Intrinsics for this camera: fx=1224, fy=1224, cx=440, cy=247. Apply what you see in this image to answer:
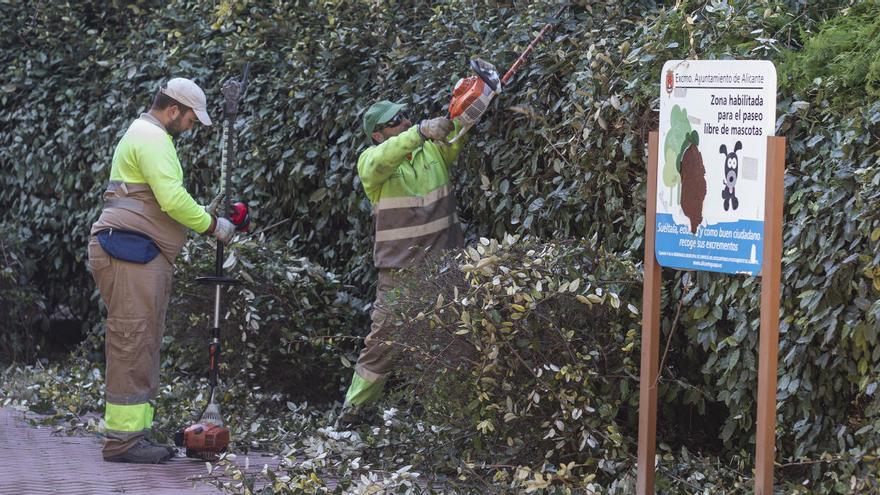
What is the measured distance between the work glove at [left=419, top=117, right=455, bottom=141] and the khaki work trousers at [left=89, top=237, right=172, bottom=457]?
1.68m

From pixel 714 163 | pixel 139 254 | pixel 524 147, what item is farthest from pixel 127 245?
pixel 714 163

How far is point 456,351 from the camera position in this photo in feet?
19.1

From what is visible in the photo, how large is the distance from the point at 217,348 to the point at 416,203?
1.44 meters

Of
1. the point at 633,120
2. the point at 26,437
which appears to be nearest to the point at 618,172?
the point at 633,120

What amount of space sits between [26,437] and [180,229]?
1.81 metres

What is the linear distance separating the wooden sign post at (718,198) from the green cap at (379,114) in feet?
7.93

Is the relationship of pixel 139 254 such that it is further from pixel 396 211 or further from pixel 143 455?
pixel 396 211

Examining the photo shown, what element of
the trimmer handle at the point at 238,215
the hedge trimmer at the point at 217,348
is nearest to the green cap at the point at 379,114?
the hedge trimmer at the point at 217,348

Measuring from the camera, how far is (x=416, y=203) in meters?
7.11

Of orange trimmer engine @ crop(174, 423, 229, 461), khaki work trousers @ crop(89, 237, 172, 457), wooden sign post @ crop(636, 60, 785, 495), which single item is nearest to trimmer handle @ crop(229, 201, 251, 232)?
khaki work trousers @ crop(89, 237, 172, 457)

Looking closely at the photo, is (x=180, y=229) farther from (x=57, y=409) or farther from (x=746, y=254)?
(x=746, y=254)

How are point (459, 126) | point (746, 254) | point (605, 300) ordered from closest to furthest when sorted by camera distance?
point (746, 254) → point (605, 300) → point (459, 126)

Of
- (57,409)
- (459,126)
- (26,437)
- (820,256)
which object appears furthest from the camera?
(57,409)

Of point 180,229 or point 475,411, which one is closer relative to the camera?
point 475,411
